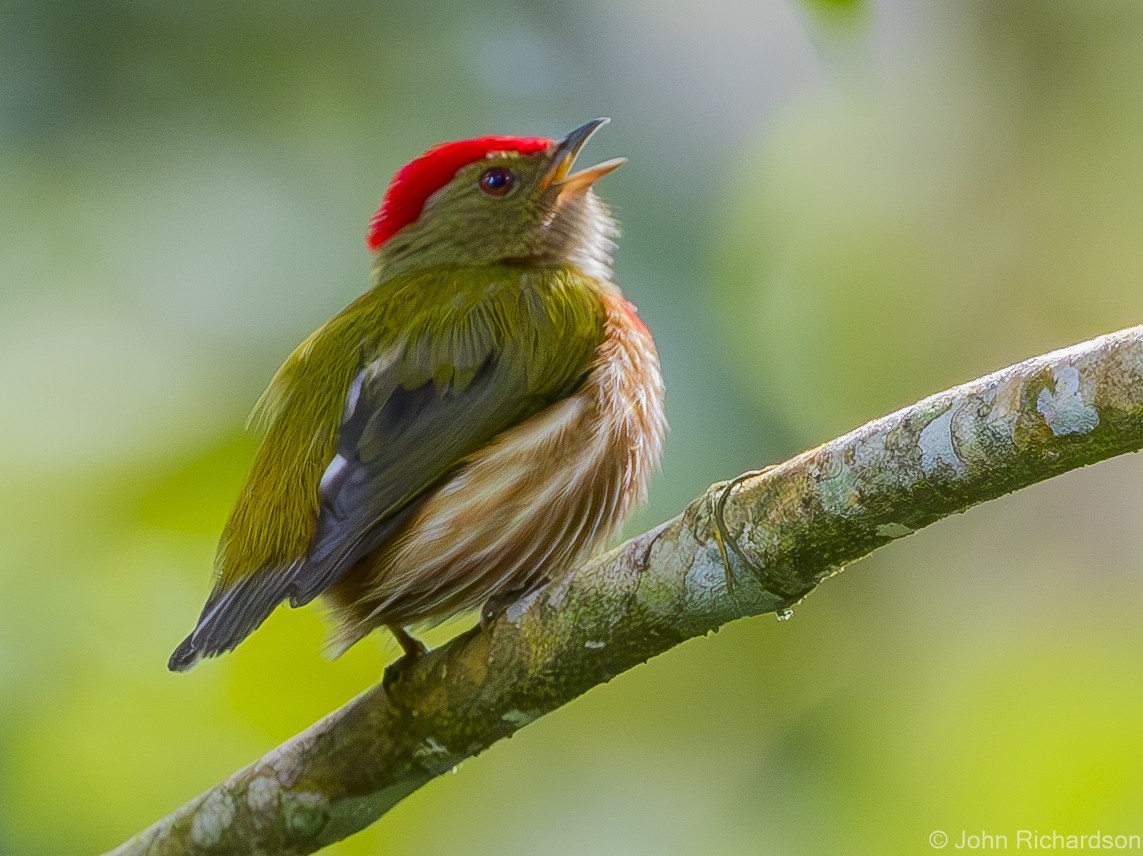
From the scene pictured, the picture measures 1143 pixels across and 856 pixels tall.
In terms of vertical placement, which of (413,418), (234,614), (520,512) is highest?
(413,418)

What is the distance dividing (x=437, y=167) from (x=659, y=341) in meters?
0.95

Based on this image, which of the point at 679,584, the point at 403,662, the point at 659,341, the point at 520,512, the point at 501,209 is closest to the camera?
the point at 679,584

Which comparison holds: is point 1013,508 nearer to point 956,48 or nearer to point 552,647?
point 956,48

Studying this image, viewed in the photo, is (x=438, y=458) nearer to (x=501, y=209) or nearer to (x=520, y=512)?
(x=520, y=512)

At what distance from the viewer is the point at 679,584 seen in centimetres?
254

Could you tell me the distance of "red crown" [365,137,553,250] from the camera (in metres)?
4.15

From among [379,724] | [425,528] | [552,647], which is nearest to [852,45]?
[552,647]

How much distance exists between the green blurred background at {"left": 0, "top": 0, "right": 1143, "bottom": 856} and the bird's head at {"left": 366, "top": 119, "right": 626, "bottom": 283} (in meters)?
0.66

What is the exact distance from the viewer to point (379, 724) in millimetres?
3088

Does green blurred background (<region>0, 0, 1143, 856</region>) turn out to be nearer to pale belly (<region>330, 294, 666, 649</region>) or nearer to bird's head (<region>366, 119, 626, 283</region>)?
bird's head (<region>366, 119, 626, 283</region>)

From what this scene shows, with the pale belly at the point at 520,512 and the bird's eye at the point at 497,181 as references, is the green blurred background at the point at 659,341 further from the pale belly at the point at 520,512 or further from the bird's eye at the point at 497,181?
the pale belly at the point at 520,512

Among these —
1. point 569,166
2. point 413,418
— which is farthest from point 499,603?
point 569,166

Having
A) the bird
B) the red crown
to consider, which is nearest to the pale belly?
the bird

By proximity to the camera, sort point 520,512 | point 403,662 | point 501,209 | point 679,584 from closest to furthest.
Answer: point 679,584, point 403,662, point 520,512, point 501,209
